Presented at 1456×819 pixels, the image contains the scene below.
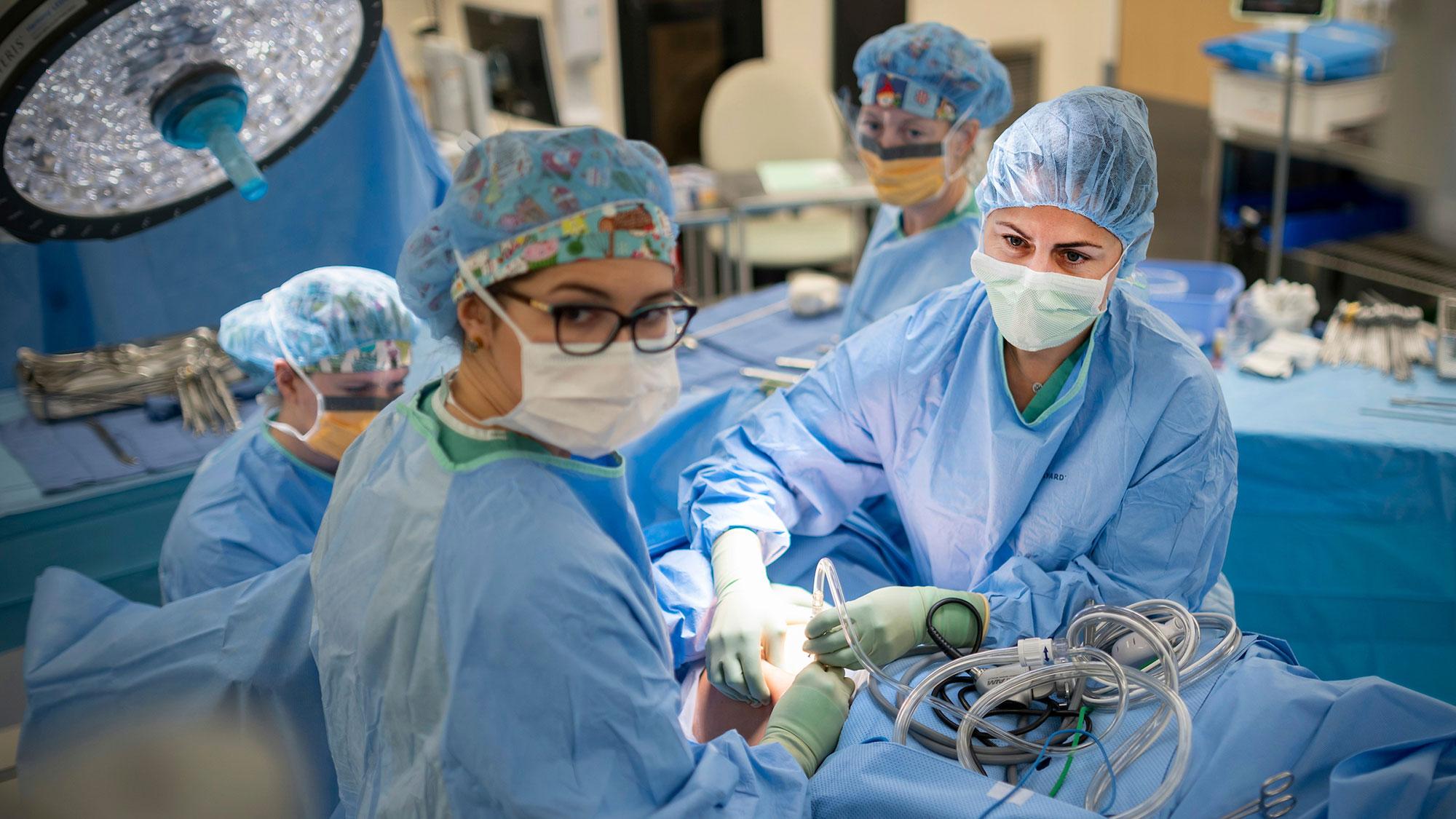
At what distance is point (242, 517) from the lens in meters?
1.93

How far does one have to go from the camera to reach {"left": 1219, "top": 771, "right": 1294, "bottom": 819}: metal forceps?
1242 mm

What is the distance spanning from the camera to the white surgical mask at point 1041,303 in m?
1.56

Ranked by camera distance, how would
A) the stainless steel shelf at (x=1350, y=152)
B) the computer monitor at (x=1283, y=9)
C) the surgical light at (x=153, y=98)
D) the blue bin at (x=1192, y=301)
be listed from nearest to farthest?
1. the surgical light at (x=153, y=98)
2. the blue bin at (x=1192, y=301)
3. the computer monitor at (x=1283, y=9)
4. the stainless steel shelf at (x=1350, y=152)

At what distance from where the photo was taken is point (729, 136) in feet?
15.2

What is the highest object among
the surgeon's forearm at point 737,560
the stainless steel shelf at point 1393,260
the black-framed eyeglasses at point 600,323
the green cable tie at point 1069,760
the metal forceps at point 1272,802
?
the black-framed eyeglasses at point 600,323

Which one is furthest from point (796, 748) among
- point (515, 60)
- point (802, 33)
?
point (802, 33)

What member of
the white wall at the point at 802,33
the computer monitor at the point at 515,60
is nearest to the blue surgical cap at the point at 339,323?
the computer monitor at the point at 515,60

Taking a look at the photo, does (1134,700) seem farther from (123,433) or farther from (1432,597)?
(123,433)

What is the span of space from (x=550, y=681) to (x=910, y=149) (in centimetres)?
165

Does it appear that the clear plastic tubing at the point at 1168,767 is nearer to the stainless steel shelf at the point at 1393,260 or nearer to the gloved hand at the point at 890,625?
the gloved hand at the point at 890,625

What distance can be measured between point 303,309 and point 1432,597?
226 centimetres

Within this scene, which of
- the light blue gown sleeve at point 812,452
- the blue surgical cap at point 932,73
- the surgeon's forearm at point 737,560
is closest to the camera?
the surgeon's forearm at point 737,560

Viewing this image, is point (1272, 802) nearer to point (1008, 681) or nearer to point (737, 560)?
point (1008, 681)

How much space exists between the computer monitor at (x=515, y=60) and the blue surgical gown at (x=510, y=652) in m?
2.65
